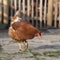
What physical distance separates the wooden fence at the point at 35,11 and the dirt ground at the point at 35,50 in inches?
77.8

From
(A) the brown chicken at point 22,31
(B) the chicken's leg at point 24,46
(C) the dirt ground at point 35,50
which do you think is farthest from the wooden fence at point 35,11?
(A) the brown chicken at point 22,31

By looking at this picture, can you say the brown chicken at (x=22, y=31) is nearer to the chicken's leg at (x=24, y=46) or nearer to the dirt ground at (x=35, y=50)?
the chicken's leg at (x=24, y=46)

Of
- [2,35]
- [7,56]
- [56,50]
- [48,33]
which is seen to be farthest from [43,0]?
[7,56]

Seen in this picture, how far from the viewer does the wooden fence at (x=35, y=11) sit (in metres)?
12.4

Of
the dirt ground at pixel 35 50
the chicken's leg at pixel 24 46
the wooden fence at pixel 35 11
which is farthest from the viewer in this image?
the wooden fence at pixel 35 11

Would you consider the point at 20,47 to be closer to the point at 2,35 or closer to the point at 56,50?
the point at 56,50

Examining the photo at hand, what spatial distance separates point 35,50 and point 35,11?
173 inches

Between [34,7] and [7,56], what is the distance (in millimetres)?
5216

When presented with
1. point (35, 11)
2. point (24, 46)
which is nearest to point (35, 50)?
point (24, 46)

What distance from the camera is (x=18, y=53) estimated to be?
7977 mm

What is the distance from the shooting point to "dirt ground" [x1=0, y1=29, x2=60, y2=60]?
7.64m

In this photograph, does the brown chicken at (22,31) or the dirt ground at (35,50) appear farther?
the brown chicken at (22,31)

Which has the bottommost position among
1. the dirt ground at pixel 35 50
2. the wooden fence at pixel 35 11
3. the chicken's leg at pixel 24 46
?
the dirt ground at pixel 35 50

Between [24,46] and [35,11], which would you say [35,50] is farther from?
[35,11]
